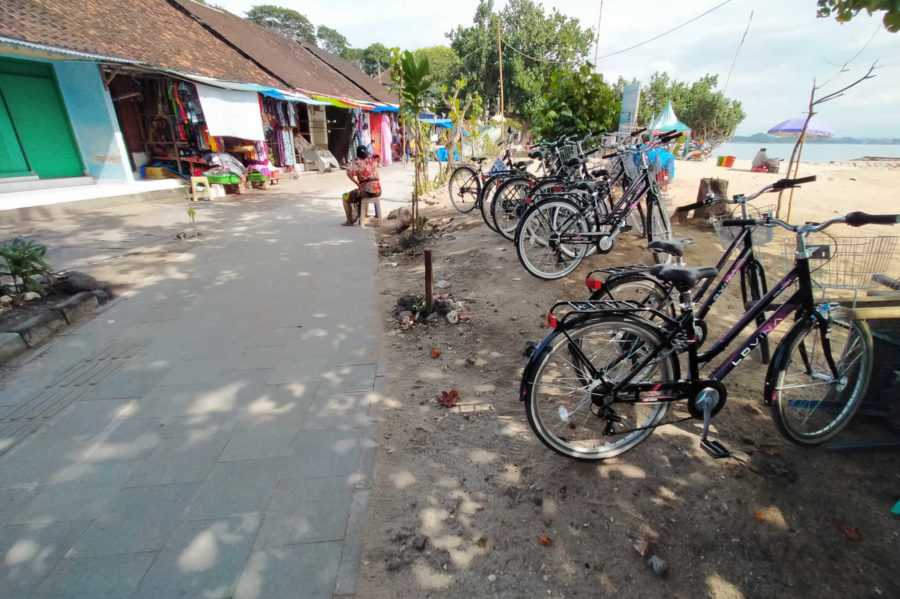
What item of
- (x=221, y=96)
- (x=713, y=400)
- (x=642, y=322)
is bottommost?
(x=713, y=400)

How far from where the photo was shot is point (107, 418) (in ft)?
9.61

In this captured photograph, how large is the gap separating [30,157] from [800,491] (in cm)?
1404

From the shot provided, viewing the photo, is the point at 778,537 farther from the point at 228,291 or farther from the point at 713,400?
the point at 228,291

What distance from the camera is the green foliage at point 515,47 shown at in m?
30.9

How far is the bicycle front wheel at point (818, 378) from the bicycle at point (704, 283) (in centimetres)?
24

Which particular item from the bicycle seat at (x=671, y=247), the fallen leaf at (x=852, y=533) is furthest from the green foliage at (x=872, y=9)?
the fallen leaf at (x=852, y=533)

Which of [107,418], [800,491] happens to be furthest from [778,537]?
[107,418]

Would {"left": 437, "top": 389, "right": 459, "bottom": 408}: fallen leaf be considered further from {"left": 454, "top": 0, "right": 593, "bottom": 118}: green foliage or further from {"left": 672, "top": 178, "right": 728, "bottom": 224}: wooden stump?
{"left": 454, "top": 0, "right": 593, "bottom": 118}: green foliage

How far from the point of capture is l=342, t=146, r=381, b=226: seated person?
7.75 metres

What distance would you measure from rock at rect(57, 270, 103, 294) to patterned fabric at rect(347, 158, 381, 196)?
4.24 m

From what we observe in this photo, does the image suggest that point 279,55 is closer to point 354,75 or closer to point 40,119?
point 354,75

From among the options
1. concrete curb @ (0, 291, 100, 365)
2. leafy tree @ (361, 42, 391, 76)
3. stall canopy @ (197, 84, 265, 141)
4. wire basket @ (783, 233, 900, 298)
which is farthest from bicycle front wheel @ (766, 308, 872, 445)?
leafy tree @ (361, 42, 391, 76)

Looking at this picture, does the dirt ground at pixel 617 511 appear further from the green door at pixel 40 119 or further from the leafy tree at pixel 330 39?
the leafy tree at pixel 330 39

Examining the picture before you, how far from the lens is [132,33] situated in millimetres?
10594
